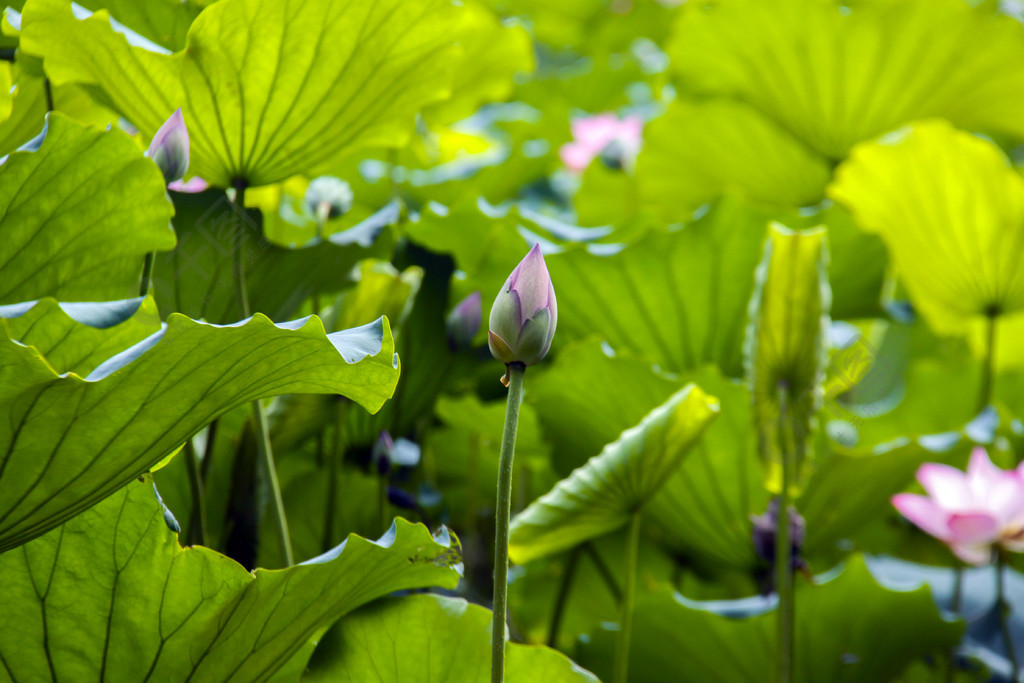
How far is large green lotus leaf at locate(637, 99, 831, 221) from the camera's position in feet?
4.01

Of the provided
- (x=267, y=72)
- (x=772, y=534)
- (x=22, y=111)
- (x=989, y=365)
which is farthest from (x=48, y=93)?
(x=989, y=365)

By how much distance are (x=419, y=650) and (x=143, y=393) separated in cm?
21

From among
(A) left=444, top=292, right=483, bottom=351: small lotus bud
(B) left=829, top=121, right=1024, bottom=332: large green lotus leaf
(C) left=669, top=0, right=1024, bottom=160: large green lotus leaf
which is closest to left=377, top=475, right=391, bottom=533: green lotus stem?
(A) left=444, top=292, right=483, bottom=351: small lotus bud

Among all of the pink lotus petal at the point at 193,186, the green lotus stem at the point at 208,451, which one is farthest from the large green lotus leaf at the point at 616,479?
the pink lotus petal at the point at 193,186

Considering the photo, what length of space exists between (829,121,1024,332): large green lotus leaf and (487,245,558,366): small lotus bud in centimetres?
64

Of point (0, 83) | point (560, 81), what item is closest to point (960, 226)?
point (0, 83)

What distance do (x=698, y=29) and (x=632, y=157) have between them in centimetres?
18

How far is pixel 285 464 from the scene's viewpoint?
2.54 ft

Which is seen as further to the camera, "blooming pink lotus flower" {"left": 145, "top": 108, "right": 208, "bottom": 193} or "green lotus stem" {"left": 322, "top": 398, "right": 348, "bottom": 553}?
"green lotus stem" {"left": 322, "top": 398, "right": 348, "bottom": 553}

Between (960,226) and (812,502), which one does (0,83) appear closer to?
(812,502)

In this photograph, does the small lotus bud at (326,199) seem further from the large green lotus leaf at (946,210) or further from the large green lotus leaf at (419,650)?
the large green lotus leaf at (946,210)

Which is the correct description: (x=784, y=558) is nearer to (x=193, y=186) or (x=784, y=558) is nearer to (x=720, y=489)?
(x=720, y=489)

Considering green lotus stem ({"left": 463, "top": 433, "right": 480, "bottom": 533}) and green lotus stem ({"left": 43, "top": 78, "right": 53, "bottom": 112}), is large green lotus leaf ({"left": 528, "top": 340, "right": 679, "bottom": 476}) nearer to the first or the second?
green lotus stem ({"left": 463, "top": 433, "right": 480, "bottom": 533})

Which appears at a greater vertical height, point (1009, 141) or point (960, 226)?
point (960, 226)
